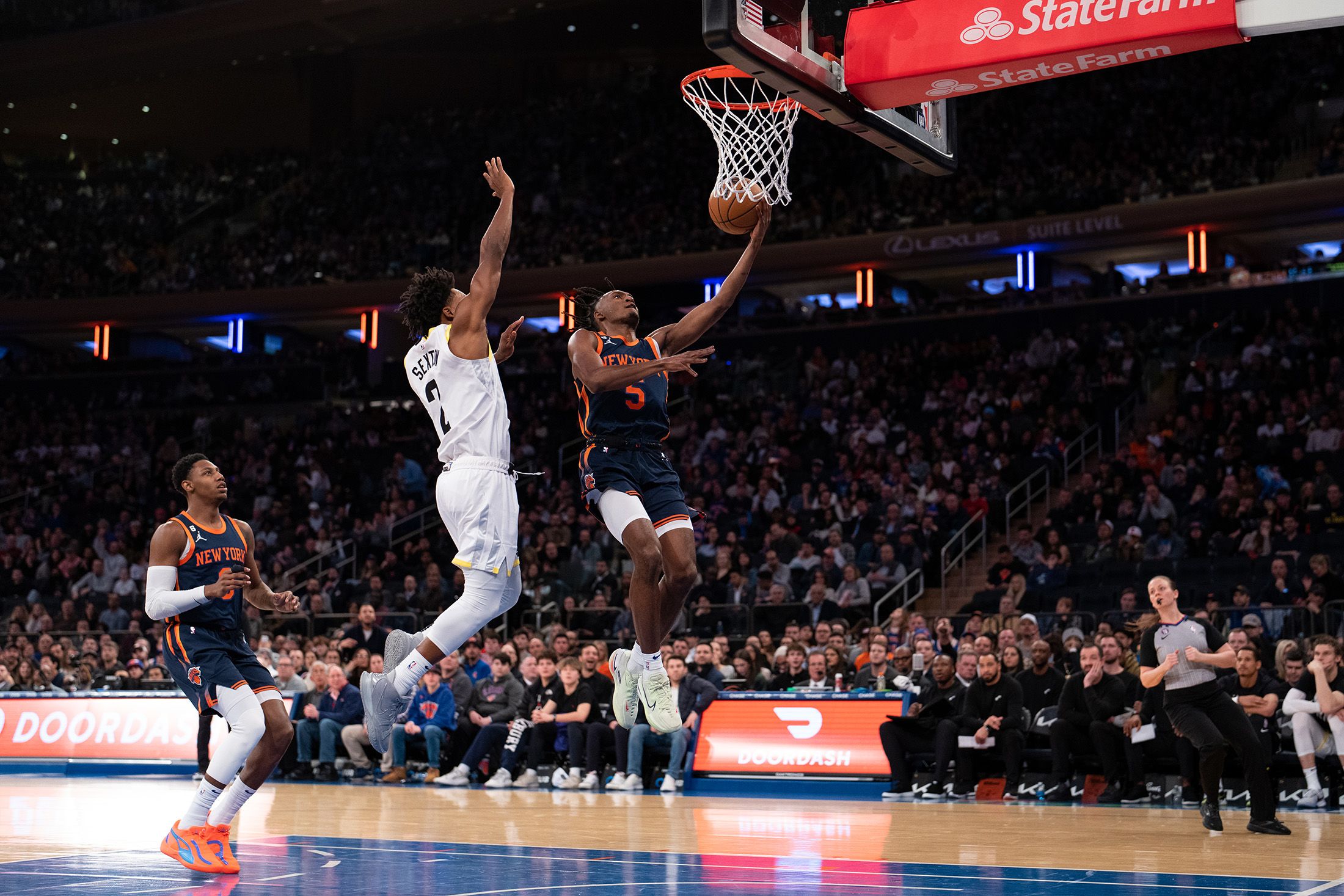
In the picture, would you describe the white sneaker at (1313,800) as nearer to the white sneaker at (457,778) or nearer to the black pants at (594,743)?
the black pants at (594,743)

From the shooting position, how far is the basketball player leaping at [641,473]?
24.6 feet

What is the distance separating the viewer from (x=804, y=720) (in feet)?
49.0

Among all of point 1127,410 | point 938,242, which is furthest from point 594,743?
point 938,242

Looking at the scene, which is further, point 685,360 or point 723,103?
point 723,103

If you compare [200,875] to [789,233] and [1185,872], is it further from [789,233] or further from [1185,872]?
[789,233]

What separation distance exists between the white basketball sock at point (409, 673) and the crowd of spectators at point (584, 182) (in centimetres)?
2234

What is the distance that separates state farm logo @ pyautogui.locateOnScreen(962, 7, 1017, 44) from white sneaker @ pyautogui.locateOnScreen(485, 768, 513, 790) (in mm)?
10678

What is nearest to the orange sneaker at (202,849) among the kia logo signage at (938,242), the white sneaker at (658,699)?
the white sneaker at (658,699)

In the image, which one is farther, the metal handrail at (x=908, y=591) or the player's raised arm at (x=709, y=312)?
the metal handrail at (x=908, y=591)

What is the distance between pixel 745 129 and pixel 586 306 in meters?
1.55

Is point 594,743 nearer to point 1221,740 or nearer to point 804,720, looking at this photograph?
point 804,720

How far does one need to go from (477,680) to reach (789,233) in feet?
51.8

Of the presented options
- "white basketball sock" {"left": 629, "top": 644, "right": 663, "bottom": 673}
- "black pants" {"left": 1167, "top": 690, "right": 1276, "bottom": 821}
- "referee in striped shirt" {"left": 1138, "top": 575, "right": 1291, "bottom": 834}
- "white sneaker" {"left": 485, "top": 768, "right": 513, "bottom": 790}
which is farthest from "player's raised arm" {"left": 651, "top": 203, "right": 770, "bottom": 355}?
"white sneaker" {"left": 485, "top": 768, "right": 513, "bottom": 790}

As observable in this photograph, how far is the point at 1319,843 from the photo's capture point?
380 inches
